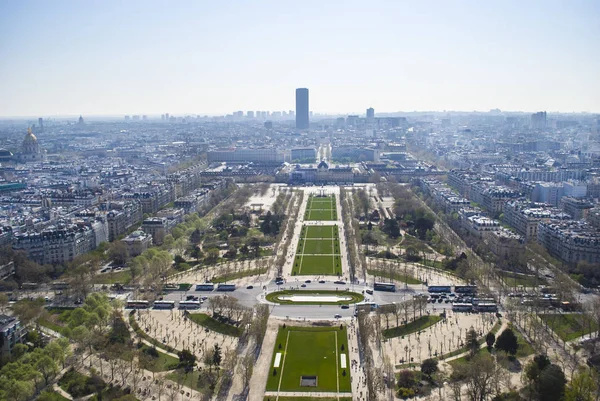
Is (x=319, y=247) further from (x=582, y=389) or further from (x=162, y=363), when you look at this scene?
(x=582, y=389)

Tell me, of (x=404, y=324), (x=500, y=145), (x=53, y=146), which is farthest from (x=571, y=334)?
(x=53, y=146)

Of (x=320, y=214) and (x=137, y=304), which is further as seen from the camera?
(x=320, y=214)

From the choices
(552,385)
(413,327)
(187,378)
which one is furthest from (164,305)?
(552,385)

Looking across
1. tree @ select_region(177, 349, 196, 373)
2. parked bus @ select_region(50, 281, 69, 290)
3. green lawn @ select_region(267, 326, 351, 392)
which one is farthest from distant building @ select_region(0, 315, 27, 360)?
green lawn @ select_region(267, 326, 351, 392)

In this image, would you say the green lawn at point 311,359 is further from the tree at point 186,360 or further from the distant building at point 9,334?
the distant building at point 9,334

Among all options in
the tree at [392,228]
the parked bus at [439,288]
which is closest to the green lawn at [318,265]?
the parked bus at [439,288]

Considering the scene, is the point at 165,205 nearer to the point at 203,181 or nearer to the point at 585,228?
the point at 203,181
